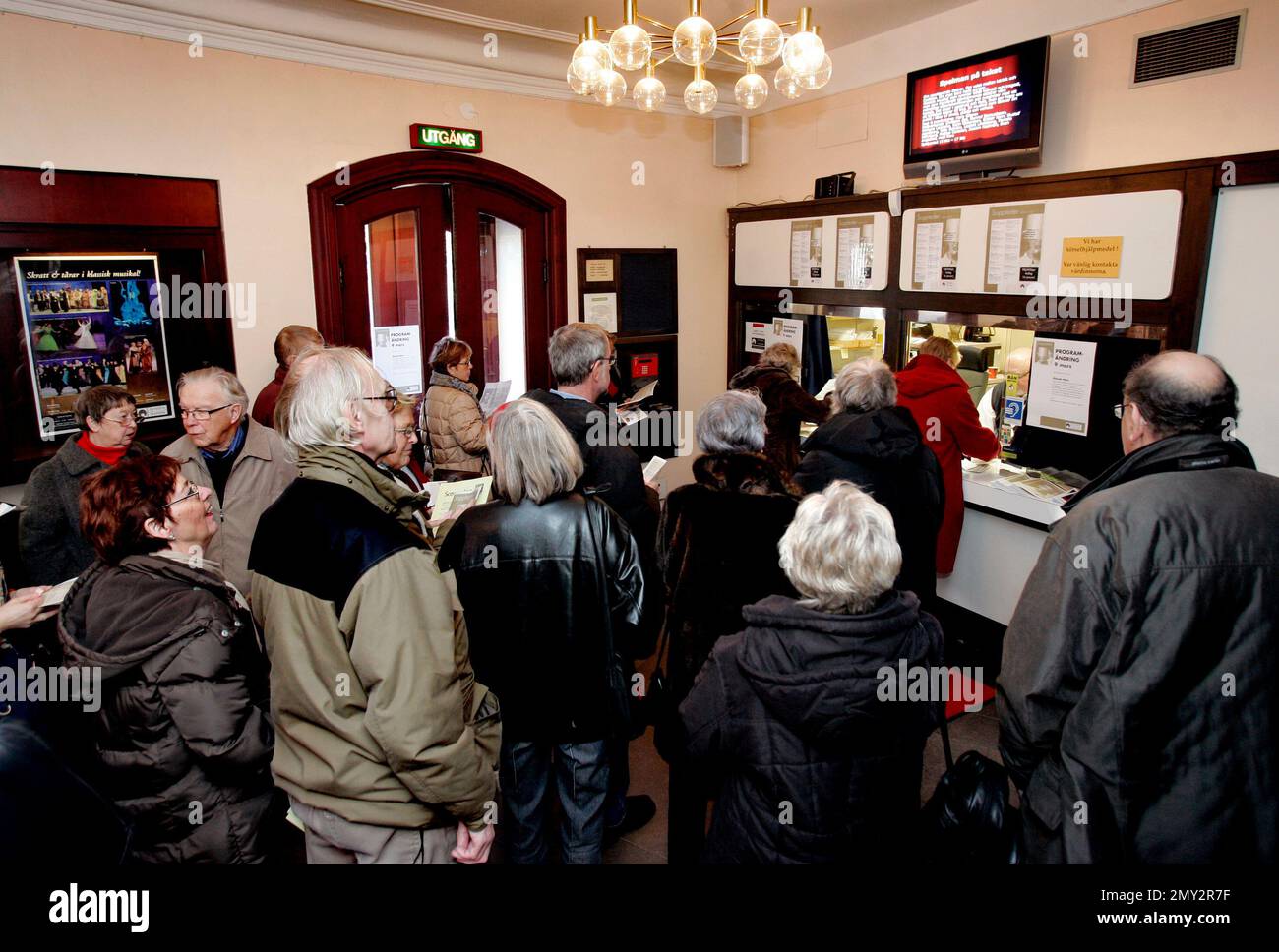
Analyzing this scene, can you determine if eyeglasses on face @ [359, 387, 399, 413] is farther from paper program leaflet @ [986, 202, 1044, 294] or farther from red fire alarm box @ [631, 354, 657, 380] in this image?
red fire alarm box @ [631, 354, 657, 380]

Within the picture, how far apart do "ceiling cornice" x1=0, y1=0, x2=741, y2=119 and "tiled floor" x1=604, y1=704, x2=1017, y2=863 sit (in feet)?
13.5

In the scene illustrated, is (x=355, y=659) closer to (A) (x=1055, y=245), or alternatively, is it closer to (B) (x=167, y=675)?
(B) (x=167, y=675)

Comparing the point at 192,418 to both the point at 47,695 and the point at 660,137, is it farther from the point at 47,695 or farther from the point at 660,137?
the point at 660,137

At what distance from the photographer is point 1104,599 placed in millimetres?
1716

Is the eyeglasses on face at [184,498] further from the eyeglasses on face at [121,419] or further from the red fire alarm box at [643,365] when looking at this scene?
the red fire alarm box at [643,365]

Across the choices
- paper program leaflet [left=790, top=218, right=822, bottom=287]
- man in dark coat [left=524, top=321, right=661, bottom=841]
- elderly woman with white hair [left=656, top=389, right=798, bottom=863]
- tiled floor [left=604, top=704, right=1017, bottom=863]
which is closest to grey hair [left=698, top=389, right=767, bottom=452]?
elderly woman with white hair [left=656, top=389, right=798, bottom=863]

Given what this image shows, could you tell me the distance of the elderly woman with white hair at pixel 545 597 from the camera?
2.08 meters

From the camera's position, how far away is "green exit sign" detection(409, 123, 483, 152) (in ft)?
15.8

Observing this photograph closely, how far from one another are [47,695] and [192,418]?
1.15m

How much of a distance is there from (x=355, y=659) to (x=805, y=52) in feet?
8.76

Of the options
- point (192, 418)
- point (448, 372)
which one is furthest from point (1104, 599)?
point (448, 372)

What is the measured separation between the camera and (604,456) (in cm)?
296

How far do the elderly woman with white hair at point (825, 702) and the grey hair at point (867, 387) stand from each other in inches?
58.8

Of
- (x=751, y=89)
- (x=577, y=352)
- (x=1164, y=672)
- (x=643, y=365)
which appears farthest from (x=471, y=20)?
(x=1164, y=672)
